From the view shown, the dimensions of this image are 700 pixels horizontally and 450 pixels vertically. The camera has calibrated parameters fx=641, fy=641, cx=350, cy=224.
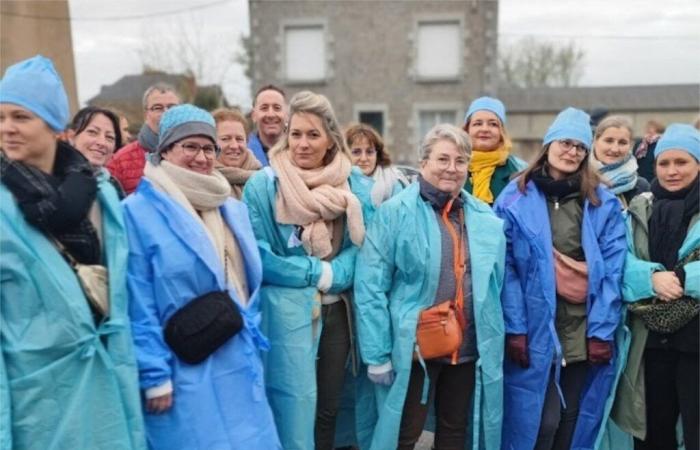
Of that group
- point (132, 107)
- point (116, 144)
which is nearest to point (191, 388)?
point (116, 144)

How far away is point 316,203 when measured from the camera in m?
3.11

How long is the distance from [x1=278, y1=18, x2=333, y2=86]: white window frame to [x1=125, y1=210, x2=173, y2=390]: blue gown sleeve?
883 inches

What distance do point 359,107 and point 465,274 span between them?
869 inches

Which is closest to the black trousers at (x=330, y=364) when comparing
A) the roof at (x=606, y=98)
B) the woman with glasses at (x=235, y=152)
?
the woman with glasses at (x=235, y=152)

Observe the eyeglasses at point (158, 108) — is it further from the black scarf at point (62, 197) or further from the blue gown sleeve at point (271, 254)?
the black scarf at point (62, 197)

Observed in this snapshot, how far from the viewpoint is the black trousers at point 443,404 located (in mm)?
3279

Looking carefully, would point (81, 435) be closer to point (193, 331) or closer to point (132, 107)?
point (193, 331)

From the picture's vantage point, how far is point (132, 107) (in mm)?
20406

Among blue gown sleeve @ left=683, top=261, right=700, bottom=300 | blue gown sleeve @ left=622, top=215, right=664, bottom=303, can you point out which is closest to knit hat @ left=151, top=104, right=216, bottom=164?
blue gown sleeve @ left=622, top=215, right=664, bottom=303

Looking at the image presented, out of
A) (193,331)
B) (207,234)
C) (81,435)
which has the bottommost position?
(81,435)

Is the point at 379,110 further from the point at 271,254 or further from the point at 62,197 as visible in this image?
the point at 62,197

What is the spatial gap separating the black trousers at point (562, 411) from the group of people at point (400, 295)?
10 mm

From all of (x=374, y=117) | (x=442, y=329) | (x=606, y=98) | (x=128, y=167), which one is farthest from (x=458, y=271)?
(x=606, y=98)

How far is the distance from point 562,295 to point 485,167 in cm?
113
